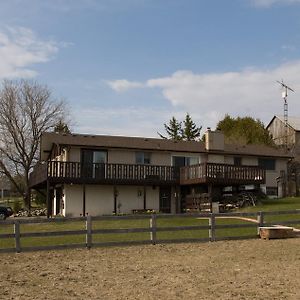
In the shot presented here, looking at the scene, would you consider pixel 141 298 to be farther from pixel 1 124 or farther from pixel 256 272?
pixel 1 124

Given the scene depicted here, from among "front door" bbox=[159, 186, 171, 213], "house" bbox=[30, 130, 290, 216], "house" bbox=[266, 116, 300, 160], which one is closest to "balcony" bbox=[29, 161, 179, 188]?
"house" bbox=[30, 130, 290, 216]

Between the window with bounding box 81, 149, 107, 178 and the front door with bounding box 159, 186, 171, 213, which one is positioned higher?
the window with bounding box 81, 149, 107, 178

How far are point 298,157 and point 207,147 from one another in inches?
787

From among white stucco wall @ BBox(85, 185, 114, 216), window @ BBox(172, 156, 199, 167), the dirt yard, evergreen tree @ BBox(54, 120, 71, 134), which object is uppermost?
evergreen tree @ BBox(54, 120, 71, 134)

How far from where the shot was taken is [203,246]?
1585 centimetres

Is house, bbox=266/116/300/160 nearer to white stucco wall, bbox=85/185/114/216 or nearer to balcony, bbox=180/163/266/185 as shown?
balcony, bbox=180/163/266/185

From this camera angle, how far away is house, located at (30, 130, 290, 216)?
1268 inches

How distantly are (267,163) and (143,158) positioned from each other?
11134 mm

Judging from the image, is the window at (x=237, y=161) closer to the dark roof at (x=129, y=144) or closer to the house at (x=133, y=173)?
the house at (x=133, y=173)

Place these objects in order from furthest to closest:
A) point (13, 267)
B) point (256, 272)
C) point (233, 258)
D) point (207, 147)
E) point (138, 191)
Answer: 1. point (207, 147)
2. point (138, 191)
3. point (233, 258)
4. point (13, 267)
5. point (256, 272)

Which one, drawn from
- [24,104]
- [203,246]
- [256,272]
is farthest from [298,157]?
[256,272]

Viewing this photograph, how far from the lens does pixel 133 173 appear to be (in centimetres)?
3341

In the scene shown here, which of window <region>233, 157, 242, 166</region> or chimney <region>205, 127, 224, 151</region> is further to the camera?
window <region>233, 157, 242, 166</region>

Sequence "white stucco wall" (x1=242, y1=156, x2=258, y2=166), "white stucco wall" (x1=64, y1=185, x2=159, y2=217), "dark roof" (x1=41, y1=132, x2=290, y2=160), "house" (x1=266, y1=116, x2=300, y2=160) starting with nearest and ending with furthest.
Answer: "white stucco wall" (x1=64, y1=185, x2=159, y2=217) < "dark roof" (x1=41, y1=132, x2=290, y2=160) < "white stucco wall" (x1=242, y1=156, x2=258, y2=166) < "house" (x1=266, y1=116, x2=300, y2=160)
